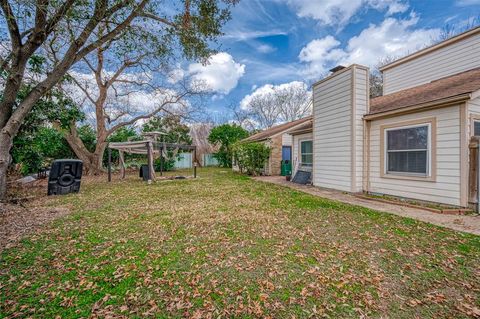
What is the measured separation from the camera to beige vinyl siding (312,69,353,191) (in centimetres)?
741

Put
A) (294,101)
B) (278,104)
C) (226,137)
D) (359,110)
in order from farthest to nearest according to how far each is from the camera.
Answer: (278,104) < (294,101) < (226,137) < (359,110)

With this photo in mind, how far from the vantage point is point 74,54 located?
21.0 feet

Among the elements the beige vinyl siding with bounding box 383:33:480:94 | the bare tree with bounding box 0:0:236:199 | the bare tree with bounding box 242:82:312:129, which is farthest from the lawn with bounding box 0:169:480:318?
the bare tree with bounding box 242:82:312:129

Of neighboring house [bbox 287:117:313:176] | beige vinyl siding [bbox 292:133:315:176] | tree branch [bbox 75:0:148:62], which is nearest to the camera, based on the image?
tree branch [bbox 75:0:148:62]

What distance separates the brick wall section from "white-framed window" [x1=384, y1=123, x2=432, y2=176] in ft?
25.9

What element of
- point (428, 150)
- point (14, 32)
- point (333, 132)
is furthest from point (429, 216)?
point (14, 32)

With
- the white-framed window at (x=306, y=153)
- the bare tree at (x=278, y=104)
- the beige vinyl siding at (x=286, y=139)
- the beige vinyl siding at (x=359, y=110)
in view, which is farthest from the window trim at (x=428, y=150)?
the bare tree at (x=278, y=104)

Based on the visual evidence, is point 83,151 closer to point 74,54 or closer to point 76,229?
point 74,54

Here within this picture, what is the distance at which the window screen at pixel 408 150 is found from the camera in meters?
5.70

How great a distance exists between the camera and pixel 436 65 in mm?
8875

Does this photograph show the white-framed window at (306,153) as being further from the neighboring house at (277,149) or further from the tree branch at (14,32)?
the tree branch at (14,32)

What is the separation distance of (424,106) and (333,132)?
287cm

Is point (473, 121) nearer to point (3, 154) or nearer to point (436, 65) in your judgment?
point (436, 65)

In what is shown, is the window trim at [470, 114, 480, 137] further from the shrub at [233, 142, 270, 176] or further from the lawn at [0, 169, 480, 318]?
the shrub at [233, 142, 270, 176]
